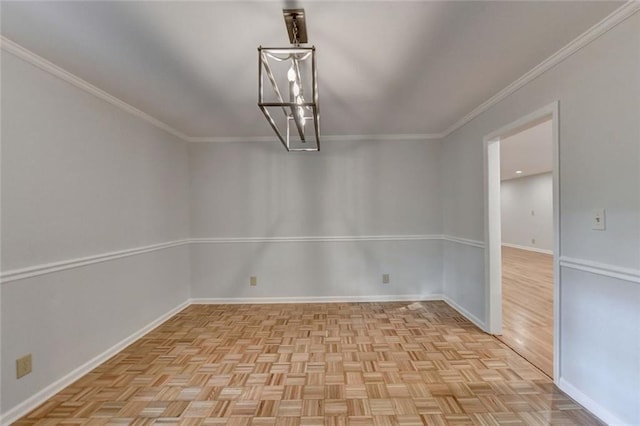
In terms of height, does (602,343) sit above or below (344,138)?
below

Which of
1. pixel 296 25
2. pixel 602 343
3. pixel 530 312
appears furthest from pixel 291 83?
pixel 530 312

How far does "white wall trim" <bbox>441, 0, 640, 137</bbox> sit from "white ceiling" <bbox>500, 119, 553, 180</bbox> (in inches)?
42.8

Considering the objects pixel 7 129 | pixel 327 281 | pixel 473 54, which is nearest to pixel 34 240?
pixel 7 129

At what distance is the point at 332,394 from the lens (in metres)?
1.84

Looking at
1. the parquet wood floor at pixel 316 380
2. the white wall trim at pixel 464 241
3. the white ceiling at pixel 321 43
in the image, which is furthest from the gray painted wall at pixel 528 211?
the white ceiling at pixel 321 43

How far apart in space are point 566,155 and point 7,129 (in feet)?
11.6

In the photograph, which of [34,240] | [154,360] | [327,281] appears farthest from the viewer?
[327,281]

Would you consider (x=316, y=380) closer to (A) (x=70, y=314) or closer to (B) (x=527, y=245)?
(A) (x=70, y=314)

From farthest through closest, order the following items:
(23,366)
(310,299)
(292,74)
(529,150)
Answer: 1. (529,150)
2. (310,299)
3. (23,366)
4. (292,74)

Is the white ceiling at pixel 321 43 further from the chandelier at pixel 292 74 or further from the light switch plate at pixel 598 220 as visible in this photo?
the light switch plate at pixel 598 220

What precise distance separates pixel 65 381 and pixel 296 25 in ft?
9.20

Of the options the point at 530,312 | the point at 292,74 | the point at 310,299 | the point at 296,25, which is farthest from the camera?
the point at 310,299

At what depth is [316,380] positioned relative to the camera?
1.99 m

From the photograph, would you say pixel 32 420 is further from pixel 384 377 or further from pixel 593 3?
pixel 593 3
